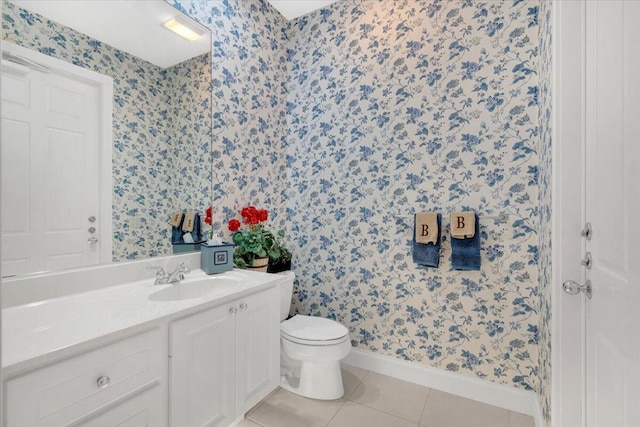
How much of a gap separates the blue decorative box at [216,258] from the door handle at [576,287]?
1.65m

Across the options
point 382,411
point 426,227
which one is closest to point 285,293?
point 382,411

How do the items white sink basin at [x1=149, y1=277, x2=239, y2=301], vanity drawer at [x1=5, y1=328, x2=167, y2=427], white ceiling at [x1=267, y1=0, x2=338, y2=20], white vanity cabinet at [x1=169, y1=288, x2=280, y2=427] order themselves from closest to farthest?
vanity drawer at [x1=5, y1=328, x2=167, y2=427]
white vanity cabinet at [x1=169, y1=288, x2=280, y2=427]
white sink basin at [x1=149, y1=277, x2=239, y2=301]
white ceiling at [x1=267, y1=0, x2=338, y2=20]

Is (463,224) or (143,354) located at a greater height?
(463,224)

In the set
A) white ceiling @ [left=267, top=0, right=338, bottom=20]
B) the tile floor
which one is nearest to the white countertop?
the tile floor

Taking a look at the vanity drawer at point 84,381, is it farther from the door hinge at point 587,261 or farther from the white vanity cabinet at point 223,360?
the door hinge at point 587,261

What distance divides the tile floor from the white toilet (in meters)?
0.06

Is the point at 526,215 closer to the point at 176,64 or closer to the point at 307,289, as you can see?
the point at 307,289

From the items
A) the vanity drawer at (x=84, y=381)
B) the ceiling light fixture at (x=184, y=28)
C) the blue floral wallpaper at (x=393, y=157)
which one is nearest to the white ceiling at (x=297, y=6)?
the blue floral wallpaper at (x=393, y=157)

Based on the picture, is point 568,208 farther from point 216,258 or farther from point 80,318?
point 80,318

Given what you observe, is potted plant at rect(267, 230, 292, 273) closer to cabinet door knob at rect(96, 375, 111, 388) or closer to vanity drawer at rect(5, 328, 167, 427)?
vanity drawer at rect(5, 328, 167, 427)

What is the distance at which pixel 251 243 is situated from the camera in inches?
79.7

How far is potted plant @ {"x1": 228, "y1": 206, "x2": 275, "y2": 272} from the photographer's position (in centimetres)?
202

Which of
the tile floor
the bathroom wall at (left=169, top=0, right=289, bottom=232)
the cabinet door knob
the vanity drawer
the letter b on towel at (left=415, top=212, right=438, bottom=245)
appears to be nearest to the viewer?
the vanity drawer

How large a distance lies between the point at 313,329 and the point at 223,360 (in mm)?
703
